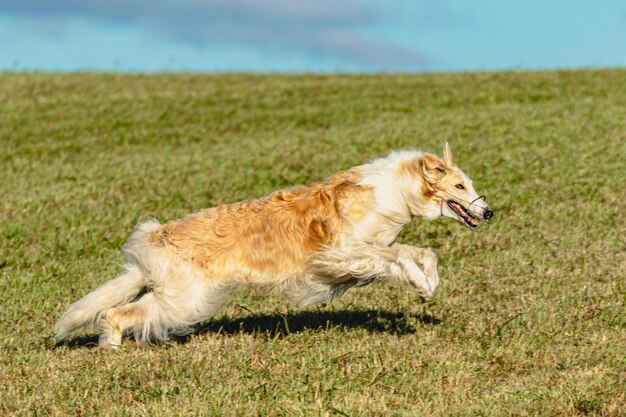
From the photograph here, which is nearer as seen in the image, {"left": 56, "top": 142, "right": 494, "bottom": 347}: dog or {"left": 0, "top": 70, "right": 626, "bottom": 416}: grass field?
{"left": 0, "top": 70, "right": 626, "bottom": 416}: grass field

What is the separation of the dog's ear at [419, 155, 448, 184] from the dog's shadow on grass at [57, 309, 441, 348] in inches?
55.1

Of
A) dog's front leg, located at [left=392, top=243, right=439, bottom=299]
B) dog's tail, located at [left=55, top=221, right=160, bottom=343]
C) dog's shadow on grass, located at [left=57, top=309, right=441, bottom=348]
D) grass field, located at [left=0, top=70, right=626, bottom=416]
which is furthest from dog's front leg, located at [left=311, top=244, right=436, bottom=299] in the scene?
dog's tail, located at [left=55, top=221, right=160, bottom=343]

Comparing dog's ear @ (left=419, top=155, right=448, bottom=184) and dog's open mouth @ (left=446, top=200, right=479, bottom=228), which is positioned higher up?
dog's ear @ (left=419, top=155, right=448, bottom=184)

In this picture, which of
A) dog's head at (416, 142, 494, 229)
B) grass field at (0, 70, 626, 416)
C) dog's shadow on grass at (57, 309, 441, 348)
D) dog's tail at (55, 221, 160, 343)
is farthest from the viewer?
dog's shadow on grass at (57, 309, 441, 348)

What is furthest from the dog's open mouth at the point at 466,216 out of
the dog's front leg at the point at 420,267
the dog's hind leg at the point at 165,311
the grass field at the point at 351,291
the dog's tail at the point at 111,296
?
the dog's tail at the point at 111,296

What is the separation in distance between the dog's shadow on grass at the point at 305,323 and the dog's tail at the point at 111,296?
0.34 metres

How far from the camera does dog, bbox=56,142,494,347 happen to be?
26.3 ft

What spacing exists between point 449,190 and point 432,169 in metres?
0.23

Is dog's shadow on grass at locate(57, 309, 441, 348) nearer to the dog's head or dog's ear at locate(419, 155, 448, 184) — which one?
the dog's head

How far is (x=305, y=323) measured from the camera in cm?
912

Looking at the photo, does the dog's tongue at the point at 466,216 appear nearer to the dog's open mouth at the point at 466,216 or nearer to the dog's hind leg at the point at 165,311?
the dog's open mouth at the point at 466,216

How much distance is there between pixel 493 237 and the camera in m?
12.5

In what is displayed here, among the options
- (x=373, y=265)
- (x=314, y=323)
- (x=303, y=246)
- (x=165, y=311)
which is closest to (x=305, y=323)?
(x=314, y=323)

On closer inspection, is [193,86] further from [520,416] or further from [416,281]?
[520,416]
